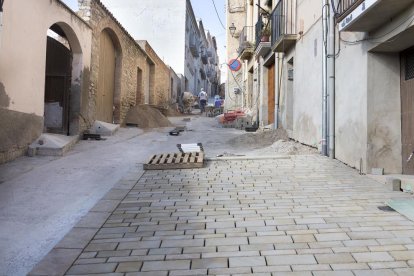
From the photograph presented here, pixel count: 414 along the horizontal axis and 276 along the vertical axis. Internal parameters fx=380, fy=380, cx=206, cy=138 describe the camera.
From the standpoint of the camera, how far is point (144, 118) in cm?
1512

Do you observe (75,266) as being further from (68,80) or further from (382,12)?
(68,80)

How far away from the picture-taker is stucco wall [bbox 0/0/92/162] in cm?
660

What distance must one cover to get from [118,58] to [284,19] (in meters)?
→ 6.48

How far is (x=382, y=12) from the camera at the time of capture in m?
4.96

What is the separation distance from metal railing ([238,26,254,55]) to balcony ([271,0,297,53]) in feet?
18.0

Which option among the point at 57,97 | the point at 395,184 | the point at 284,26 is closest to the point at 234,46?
the point at 284,26

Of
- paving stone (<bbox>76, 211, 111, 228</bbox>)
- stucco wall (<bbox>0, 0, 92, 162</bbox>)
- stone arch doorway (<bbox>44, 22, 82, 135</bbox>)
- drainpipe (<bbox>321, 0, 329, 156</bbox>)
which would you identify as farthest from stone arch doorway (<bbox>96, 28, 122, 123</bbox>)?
paving stone (<bbox>76, 211, 111, 228</bbox>)

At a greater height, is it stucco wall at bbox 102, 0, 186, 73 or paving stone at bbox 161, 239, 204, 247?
stucco wall at bbox 102, 0, 186, 73

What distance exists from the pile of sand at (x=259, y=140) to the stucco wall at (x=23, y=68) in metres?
4.89

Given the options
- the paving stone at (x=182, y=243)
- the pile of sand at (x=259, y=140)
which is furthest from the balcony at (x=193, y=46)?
the paving stone at (x=182, y=243)

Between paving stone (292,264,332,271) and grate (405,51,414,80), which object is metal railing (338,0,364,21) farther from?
paving stone (292,264,332,271)

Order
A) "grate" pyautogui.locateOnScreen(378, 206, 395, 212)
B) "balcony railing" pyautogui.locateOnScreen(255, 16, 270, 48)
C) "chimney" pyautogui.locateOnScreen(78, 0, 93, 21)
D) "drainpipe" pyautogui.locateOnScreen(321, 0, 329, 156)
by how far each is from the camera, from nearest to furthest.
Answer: "grate" pyautogui.locateOnScreen(378, 206, 395, 212) < "drainpipe" pyautogui.locateOnScreen(321, 0, 329, 156) < "chimney" pyautogui.locateOnScreen(78, 0, 93, 21) < "balcony railing" pyautogui.locateOnScreen(255, 16, 270, 48)

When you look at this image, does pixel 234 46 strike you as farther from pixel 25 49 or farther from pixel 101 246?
pixel 101 246

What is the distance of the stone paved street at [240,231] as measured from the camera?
8.73 feet
